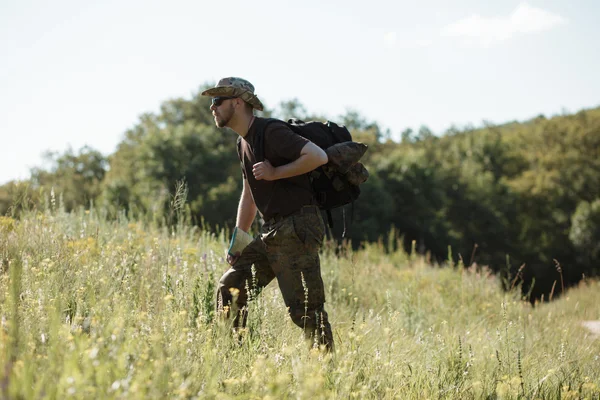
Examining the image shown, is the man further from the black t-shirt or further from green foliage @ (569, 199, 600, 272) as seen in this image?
green foliage @ (569, 199, 600, 272)

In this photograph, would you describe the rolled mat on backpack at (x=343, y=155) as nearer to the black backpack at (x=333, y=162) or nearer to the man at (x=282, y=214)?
the black backpack at (x=333, y=162)

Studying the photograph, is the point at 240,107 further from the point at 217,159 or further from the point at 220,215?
the point at 217,159

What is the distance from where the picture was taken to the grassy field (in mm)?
2379

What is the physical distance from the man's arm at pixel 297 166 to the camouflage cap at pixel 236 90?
0.51 m

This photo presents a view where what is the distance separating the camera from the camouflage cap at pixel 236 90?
3.99 m

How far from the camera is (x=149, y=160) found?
3678 centimetres

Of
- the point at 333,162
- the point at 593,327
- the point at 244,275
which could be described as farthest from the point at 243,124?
the point at 593,327

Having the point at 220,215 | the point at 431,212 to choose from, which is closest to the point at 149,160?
the point at 220,215

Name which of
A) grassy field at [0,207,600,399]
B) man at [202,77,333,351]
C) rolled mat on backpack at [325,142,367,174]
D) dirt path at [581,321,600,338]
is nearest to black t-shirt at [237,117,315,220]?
man at [202,77,333,351]

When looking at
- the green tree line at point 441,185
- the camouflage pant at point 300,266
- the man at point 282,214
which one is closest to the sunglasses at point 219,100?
the man at point 282,214

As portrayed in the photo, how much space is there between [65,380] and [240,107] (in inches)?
94.6

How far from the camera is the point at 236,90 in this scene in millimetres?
4000

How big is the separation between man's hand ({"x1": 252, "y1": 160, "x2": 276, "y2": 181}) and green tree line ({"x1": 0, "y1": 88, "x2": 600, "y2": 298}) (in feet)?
91.7

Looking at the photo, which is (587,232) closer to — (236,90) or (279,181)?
(279,181)
